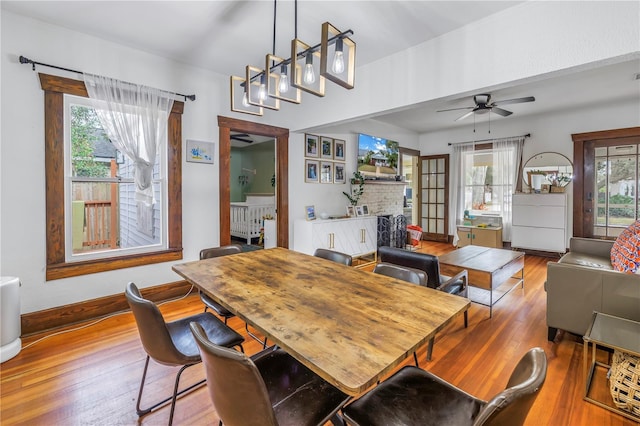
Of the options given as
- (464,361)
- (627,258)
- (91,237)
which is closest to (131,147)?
(91,237)

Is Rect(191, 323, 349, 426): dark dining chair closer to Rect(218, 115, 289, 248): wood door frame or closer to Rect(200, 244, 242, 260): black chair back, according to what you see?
Rect(200, 244, 242, 260): black chair back

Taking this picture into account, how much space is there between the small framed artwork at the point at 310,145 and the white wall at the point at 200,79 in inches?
41.1

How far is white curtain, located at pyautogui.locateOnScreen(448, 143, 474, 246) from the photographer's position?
6598mm

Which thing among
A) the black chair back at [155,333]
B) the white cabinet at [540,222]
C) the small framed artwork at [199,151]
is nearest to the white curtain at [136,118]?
the small framed artwork at [199,151]

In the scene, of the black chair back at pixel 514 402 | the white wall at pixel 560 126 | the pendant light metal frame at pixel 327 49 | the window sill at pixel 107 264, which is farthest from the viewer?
the white wall at pixel 560 126

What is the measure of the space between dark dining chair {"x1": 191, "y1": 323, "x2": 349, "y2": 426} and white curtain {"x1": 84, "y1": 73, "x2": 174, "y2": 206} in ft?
8.29

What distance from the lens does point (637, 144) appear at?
15.7ft

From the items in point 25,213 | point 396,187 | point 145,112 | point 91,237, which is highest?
point 145,112

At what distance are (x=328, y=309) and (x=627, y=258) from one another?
2.58 m

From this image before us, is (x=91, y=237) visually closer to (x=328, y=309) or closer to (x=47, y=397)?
(x=47, y=397)

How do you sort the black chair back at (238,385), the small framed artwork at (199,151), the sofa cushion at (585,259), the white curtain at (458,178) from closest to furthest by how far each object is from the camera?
the black chair back at (238,385) → the sofa cushion at (585,259) → the small framed artwork at (199,151) → the white curtain at (458,178)

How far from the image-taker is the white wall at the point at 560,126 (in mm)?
4867

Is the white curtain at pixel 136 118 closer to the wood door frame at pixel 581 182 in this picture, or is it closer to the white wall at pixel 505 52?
the white wall at pixel 505 52

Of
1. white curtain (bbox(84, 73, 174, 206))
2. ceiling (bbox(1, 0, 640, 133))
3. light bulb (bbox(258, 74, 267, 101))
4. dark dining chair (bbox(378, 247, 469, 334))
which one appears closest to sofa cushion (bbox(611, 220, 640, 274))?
dark dining chair (bbox(378, 247, 469, 334))
